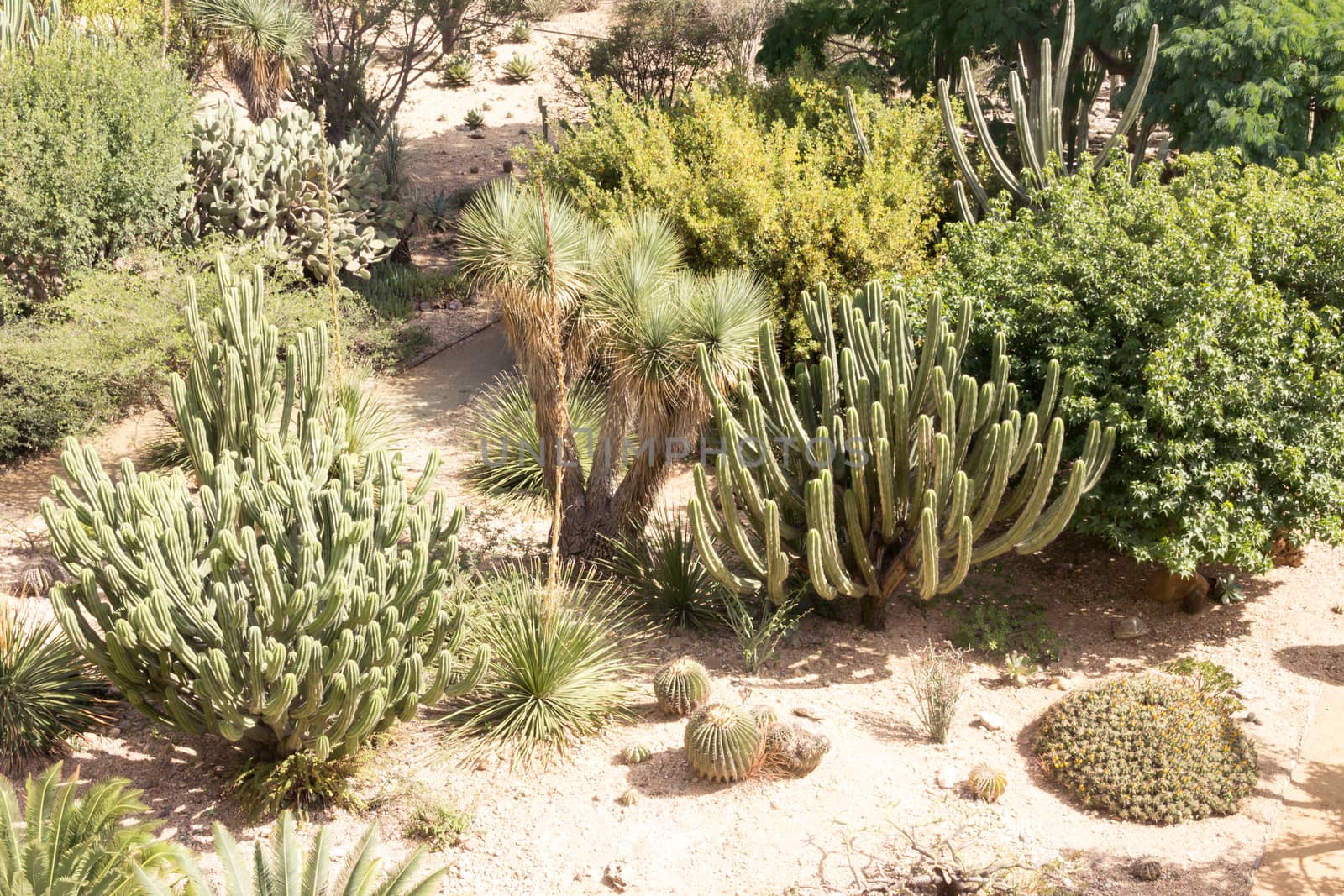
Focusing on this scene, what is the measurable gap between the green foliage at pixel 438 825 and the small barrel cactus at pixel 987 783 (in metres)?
3.10

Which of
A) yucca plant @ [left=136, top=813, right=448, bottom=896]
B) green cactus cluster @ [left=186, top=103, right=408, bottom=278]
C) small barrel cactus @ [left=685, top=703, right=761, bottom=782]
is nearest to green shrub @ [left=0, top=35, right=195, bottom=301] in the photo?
green cactus cluster @ [left=186, top=103, right=408, bottom=278]

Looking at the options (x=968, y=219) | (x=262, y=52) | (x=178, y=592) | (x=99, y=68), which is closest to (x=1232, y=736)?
(x=968, y=219)

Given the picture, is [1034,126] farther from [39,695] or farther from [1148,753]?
[39,695]

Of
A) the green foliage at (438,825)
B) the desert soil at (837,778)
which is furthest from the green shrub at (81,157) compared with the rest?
the green foliage at (438,825)

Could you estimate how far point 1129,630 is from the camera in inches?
376

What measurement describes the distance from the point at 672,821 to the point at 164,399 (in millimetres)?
7878

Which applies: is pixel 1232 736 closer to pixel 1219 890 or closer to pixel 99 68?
pixel 1219 890

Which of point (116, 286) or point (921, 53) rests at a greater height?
point (921, 53)

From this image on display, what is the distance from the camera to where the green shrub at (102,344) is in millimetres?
11234

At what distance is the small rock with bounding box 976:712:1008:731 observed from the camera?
8.30m

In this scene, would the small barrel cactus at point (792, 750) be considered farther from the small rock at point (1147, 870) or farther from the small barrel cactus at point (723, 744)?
the small rock at point (1147, 870)

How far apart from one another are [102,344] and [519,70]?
17126 millimetres

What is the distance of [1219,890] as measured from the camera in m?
6.84

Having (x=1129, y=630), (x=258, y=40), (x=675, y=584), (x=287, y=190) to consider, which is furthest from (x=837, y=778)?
(x=258, y=40)
